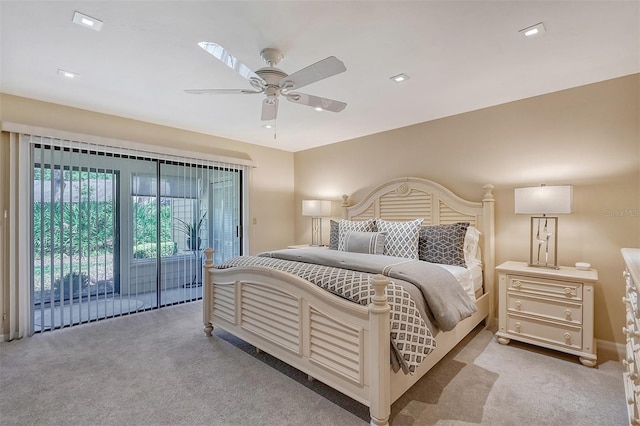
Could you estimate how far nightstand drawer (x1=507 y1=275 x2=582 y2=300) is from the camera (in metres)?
2.51

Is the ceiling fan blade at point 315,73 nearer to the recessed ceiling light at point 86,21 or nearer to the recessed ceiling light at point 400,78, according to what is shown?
the recessed ceiling light at point 400,78

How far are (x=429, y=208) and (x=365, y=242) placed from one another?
3.33 feet

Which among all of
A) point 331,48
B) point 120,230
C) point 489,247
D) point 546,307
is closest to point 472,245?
point 489,247

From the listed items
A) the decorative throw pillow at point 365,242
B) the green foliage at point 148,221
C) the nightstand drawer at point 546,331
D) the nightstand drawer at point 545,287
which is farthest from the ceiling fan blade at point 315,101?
the green foliage at point 148,221

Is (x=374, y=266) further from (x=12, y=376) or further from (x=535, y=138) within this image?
(x=12, y=376)

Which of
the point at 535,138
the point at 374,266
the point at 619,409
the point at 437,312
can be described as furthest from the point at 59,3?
the point at 619,409

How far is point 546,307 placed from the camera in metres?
2.64

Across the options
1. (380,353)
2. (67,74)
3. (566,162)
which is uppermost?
(67,74)

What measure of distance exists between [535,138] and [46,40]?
420 centimetres

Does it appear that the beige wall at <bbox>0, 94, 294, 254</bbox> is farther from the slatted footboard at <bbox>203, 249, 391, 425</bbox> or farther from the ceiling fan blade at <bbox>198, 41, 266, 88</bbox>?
the ceiling fan blade at <bbox>198, 41, 266, 88</bbox>

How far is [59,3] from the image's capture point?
174 centimetres

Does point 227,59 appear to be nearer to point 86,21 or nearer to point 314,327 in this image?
point 86,21

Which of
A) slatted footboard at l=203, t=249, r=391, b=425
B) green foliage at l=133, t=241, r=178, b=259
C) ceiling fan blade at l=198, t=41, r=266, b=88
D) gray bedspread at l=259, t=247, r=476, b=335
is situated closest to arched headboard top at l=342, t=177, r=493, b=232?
gray bedspread at l=259, t=247, r=476, b=335

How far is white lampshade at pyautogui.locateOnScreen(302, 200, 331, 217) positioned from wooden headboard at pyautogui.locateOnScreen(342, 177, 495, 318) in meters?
0.25
